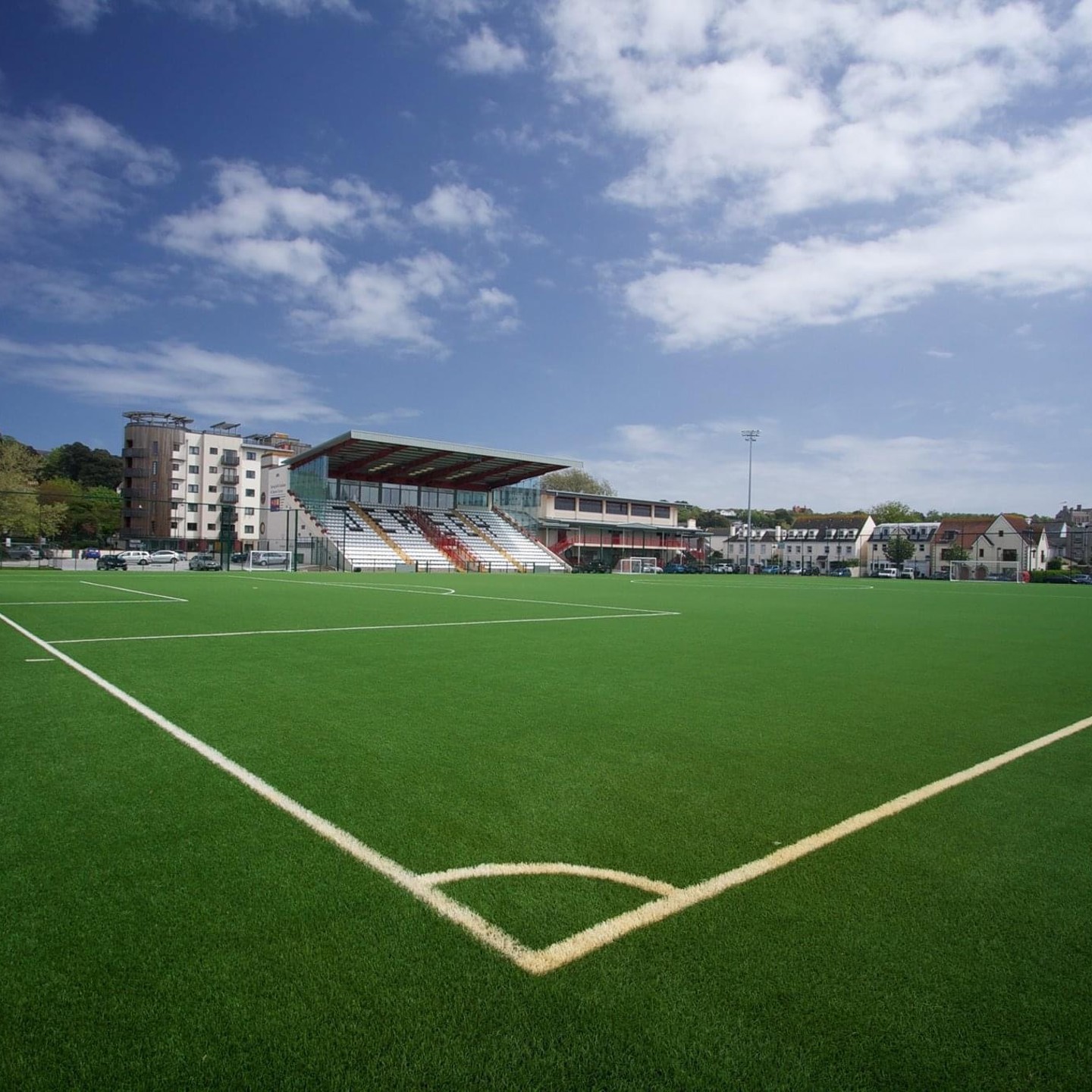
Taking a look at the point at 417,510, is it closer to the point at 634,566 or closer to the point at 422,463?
the point at 422,463

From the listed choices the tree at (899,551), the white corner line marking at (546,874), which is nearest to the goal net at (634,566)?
the tree at (899,551)

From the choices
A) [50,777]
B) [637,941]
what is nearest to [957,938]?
[637,941]

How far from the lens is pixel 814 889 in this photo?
10.00 feet

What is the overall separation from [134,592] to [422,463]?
3293 cm

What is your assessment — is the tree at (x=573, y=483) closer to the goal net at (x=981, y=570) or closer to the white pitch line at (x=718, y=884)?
the goal net at (x=981, y=570)

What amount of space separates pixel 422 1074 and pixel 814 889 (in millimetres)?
1760

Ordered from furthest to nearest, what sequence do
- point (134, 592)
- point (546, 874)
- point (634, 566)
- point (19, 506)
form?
point (634, 566) → point (19, 506) → point (134, 592) → point (546, 874)

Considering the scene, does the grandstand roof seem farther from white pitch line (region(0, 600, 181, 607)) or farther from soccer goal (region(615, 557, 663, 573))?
white pitch line (region(0, 600, 181, 607))

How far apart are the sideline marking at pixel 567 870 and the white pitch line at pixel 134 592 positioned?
16457mm

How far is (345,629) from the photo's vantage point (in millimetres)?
12734

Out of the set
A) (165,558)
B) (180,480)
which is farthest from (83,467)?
(165,558)

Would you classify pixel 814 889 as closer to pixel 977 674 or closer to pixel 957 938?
pixel 957 938

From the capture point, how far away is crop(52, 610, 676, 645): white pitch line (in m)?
11.0

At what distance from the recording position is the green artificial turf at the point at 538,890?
2.10 metres
